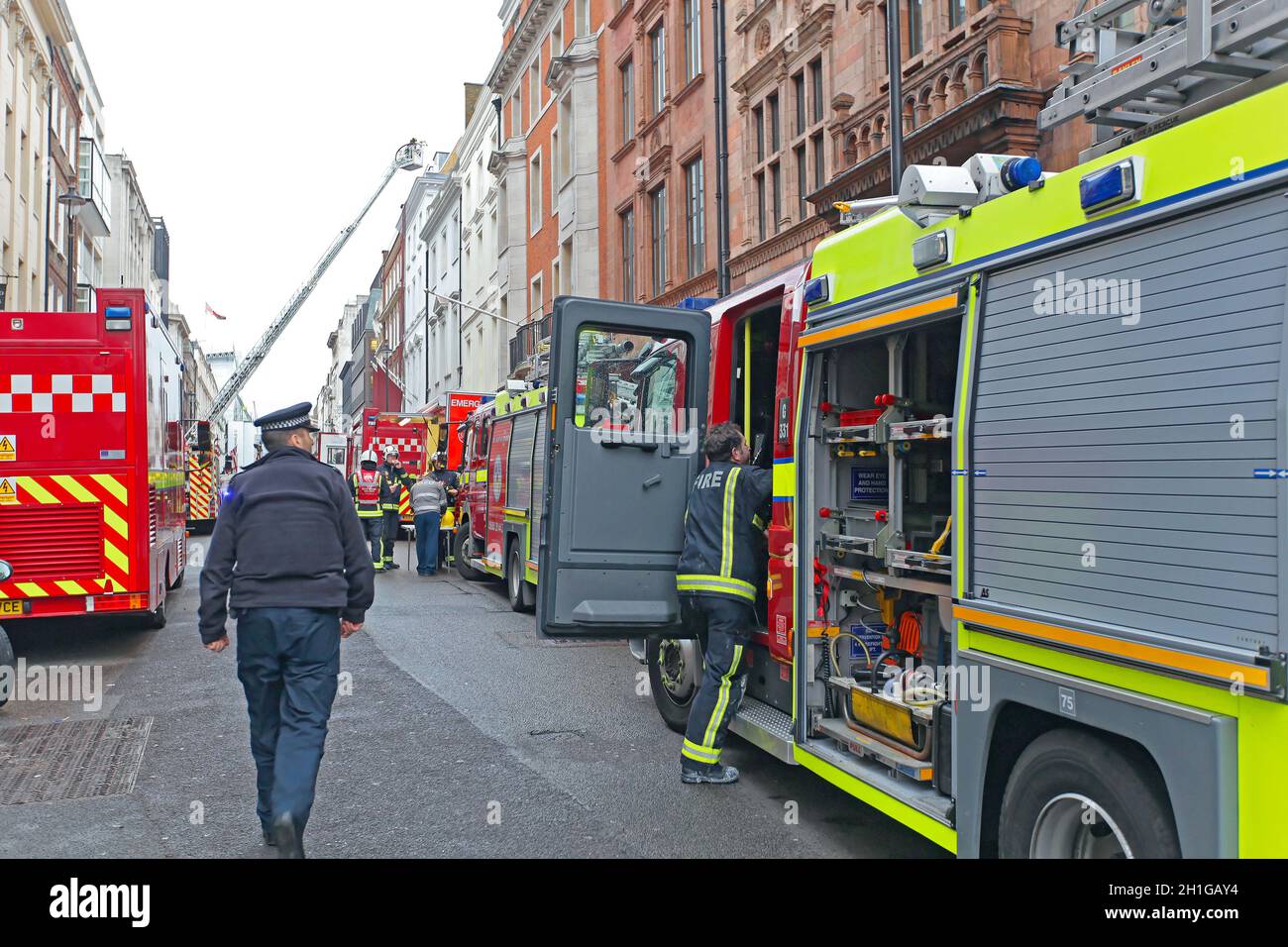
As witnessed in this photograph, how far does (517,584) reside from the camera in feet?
42.7

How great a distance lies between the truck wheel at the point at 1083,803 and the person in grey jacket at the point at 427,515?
14.2 metres

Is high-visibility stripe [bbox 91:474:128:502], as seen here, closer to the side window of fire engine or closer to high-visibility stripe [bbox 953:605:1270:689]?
the side window of fire engine

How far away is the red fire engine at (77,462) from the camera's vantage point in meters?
9.22

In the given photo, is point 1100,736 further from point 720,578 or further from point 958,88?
point 958,88

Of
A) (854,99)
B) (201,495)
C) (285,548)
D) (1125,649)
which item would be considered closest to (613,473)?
(285,548)

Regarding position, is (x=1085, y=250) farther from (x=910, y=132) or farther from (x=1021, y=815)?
(x=910, y=132)

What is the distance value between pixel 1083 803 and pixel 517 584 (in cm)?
996

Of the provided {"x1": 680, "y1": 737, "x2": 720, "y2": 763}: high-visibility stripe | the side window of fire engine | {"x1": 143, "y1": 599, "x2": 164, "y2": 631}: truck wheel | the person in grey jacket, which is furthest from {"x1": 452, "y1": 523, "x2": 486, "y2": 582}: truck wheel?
{"x1": 680, "y1": 737, "x2": 720, "y2": 763}: high-visibility stripe

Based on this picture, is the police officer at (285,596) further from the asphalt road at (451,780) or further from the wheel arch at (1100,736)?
the wheel arch at (1100,736)

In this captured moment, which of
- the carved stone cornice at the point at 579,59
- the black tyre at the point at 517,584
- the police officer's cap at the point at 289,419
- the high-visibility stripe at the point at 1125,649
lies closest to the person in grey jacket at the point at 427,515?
the black tyre at the point at 517,584

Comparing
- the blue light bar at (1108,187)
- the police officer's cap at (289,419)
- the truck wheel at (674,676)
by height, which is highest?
the blue light bar at (1108,187)

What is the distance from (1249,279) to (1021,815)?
180cm

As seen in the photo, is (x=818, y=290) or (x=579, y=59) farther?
(x=579, y=59)
